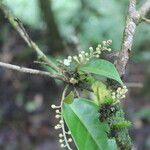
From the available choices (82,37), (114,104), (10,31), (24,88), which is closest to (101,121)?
(114,104)

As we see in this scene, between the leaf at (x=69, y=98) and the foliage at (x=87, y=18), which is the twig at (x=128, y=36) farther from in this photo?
the foliage at (x=87, y=18)

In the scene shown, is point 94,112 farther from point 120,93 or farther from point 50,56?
point 50,56

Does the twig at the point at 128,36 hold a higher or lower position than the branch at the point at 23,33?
lower

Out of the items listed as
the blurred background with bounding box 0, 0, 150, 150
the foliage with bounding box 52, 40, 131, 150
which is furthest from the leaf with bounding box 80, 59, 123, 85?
the blurred background with bounding box 0, 0, 150, 150

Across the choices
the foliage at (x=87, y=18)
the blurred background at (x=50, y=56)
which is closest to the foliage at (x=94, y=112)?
the blurred background at (x=50, y=56)

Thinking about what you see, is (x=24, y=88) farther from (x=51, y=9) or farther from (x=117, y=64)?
(x=117, y=64)

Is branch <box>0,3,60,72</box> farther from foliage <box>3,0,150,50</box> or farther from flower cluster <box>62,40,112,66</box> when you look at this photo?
foliage <box>3,0,150,50</box>

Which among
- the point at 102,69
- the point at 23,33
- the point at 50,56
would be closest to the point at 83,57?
the point at 102,69
